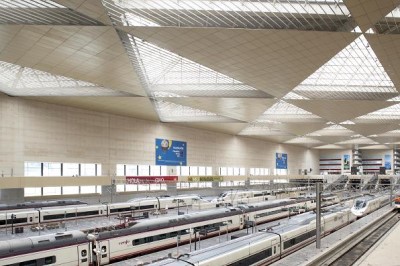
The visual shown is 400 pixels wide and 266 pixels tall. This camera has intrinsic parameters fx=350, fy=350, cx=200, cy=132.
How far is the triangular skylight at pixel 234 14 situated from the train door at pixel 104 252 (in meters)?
12.9

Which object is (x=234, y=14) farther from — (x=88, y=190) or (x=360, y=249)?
(x=88, y=190)

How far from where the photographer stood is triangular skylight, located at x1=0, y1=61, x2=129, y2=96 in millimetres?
31859

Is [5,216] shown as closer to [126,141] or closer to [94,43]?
[94,43]

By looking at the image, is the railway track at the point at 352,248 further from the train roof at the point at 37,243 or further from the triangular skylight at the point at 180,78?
the triangular skylight at the point at 180,78

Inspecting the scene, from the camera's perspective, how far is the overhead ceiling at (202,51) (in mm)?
18453

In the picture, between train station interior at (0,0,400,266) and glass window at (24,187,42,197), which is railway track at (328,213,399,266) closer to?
train station interior at (0,0,400,266)

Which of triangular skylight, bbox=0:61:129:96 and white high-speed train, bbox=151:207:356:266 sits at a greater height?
triangular skylight, bbox=0:61:129:96

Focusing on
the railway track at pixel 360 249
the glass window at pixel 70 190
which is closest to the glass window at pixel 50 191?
the glass window at pixel 70 190

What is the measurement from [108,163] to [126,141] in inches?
166

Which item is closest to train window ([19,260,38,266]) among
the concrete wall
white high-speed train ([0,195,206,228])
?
white high-speed train ([0,195,206,228])

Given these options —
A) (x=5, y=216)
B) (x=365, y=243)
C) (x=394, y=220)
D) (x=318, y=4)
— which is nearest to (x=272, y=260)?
(x=365, y=243)

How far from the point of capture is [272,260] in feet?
68.8

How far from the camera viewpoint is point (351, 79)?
1303 inches

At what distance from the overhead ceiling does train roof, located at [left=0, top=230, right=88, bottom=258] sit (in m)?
11.9
